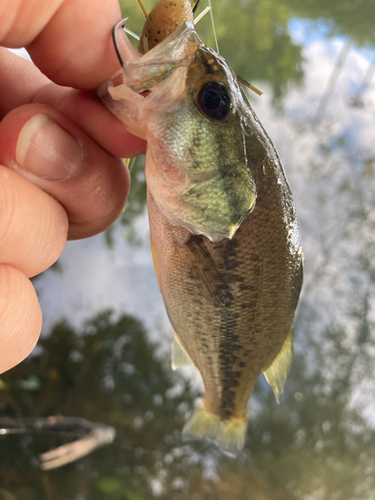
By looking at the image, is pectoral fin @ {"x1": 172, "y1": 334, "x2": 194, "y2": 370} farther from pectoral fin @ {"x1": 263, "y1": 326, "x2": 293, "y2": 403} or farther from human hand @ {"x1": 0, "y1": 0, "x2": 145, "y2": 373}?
human hand @ {"x1": 0, "y1": 0, "x2": 145, "y2": 373}

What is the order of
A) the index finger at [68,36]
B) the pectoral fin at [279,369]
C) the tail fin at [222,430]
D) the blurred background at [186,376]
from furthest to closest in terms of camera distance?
1. the blurred background at [186,376]
2. the tail fin at [222,430]
3. the pectoral fin at [279,369]
4. the index finger at [68,36]

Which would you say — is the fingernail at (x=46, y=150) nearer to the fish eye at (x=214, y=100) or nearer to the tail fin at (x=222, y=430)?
the fish eye at (x=214, y=100)

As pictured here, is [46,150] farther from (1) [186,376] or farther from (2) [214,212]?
(1) [186,376]

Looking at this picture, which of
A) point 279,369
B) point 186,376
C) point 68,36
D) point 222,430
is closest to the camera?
point 68,36

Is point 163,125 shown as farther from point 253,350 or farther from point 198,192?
point 253,350

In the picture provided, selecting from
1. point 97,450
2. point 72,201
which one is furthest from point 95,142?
point 97,450

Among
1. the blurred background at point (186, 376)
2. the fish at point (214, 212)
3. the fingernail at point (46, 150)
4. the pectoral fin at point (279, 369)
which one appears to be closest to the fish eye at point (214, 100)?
the fish at point (214, 212)

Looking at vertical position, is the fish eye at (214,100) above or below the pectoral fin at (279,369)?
above

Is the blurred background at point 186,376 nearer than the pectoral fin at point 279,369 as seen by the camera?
No

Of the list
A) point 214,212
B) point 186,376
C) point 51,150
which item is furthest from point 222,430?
point 186,376
